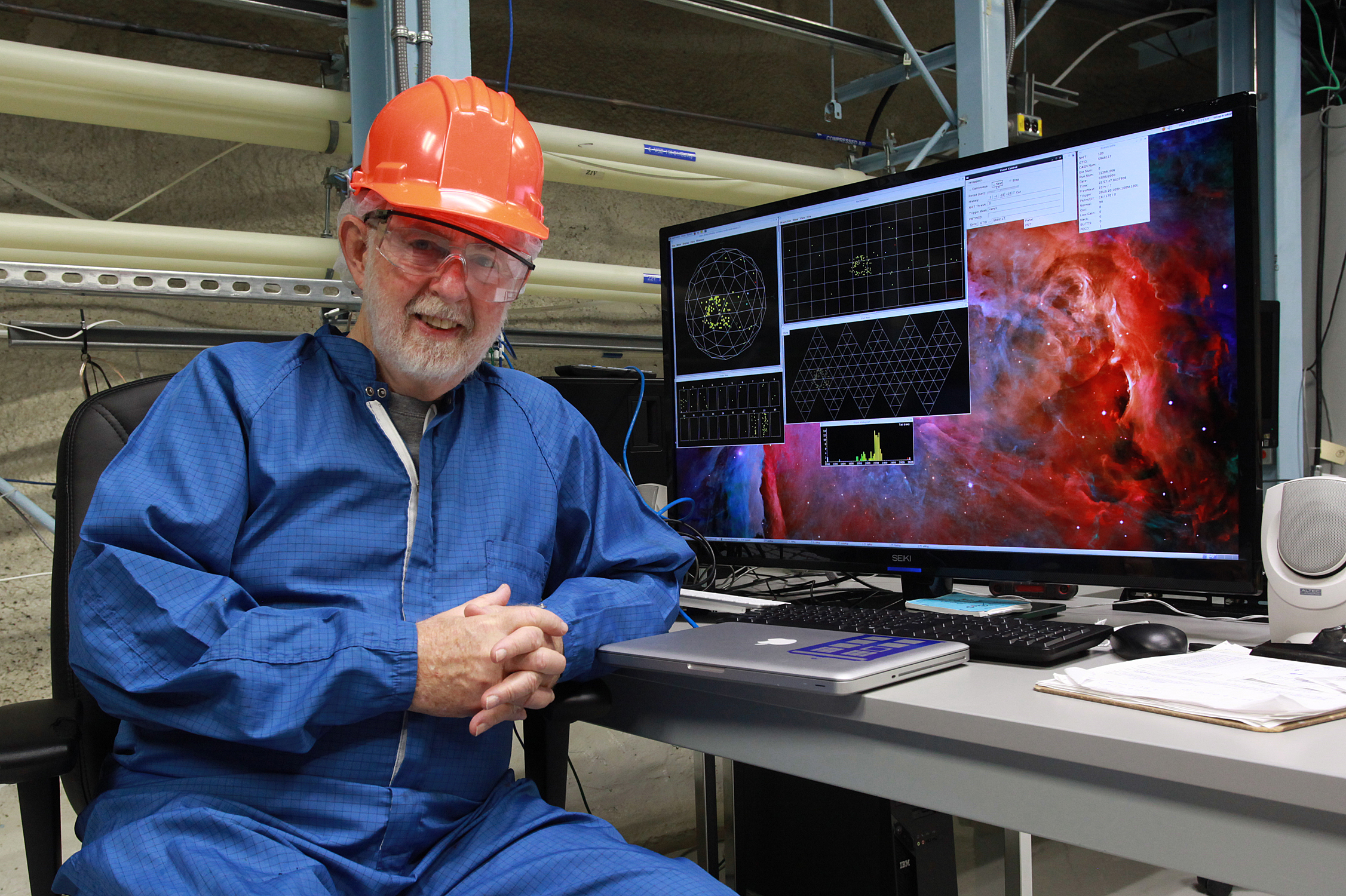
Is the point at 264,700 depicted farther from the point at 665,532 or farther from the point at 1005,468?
the point at 1005,468

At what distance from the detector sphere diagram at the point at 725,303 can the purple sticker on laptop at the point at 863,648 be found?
0.66m

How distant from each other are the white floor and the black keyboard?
1098mm

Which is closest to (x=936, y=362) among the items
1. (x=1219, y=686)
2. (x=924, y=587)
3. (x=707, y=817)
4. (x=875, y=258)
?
(x=875, y=258)

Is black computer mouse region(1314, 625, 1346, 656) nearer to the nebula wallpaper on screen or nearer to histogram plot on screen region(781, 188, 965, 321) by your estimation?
the nebula wallpaper on screen

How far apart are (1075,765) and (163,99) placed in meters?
1.92

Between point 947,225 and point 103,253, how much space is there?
62.7 inches

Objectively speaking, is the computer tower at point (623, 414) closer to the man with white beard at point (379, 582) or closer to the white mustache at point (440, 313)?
the man with white beard at point (379, 582)

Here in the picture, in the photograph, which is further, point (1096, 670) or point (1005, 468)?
point (1005, 468)

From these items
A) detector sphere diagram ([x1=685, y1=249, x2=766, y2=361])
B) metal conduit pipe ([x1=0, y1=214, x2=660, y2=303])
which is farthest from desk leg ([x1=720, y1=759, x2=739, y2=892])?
metal conduit pipe ([x1=0, y1=214, x2=660, y2=303])

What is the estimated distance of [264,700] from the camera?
0.91 meters

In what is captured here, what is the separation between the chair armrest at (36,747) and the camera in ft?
3.04

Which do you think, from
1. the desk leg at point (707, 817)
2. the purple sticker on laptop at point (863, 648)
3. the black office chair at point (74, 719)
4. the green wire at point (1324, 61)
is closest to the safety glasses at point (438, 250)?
the black office chair at point (74, 719)

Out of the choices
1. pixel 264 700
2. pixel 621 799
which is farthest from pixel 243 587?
pixel 621 799

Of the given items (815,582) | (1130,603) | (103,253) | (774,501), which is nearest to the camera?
(1130,603)
